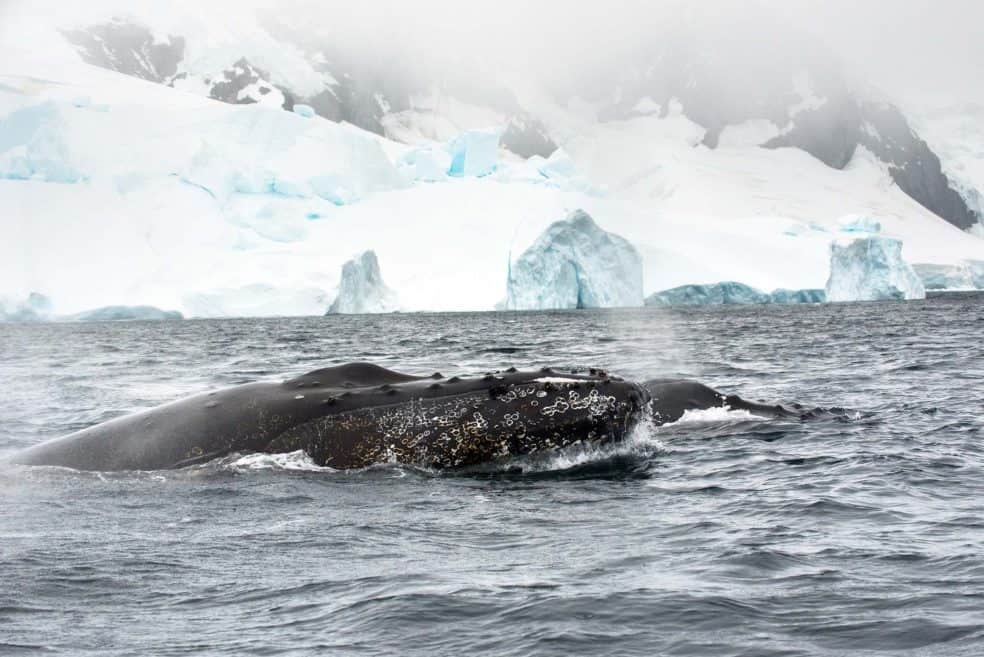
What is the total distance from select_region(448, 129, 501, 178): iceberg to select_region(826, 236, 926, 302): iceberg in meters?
27.1

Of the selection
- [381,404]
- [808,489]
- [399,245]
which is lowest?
[808,489]

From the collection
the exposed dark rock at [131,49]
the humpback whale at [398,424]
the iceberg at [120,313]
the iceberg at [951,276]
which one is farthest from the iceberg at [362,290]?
the exposed dark rock at [131,49]

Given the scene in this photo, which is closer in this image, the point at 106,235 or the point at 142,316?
the point at 142,316

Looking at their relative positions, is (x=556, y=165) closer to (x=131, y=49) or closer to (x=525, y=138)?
(x=131, y=49)

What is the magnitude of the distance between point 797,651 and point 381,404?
4.56 m

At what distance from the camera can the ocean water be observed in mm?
4859

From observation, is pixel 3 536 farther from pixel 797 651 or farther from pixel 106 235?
pixel 106 235

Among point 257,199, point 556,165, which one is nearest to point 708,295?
point 556,165

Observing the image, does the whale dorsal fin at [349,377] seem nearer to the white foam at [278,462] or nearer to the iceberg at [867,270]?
the white foam at [278,462]

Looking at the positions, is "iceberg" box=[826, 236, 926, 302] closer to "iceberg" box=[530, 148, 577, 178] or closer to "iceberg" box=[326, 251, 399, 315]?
"iceberg" box=[530, 148, 577, 178]

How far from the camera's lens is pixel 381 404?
27.8 ft

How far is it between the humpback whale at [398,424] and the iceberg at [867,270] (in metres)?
65.1

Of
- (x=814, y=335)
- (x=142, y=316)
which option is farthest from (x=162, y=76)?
(x=814, y=335)

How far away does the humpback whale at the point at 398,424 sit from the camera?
840 centimetres
